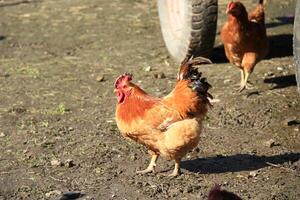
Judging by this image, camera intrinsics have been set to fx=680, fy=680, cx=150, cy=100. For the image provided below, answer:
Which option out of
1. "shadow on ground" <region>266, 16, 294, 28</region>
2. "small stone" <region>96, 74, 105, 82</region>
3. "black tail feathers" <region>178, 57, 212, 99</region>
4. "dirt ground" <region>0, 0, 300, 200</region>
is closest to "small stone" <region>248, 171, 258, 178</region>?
"dirt ground" <region>0, 0, 300, 200</region>

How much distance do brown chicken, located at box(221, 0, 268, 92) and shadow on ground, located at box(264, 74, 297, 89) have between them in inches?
11.6

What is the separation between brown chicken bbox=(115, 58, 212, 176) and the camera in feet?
15.6

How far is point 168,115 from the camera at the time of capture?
15.8ft

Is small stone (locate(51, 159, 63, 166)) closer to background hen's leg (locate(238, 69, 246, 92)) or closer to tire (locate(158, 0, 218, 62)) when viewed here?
background hen's leg (locate(238, 69, 246, 92))

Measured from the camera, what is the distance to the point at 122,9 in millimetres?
10281

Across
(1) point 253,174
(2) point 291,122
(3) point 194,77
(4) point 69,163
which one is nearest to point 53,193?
(4) point 69,163

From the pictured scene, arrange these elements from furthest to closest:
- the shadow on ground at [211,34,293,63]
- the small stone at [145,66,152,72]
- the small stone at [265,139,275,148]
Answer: the shadow on ground at [211,34,293,63] → the small stone at [145,66,152,72] → the small stone at [265,139,275,148]

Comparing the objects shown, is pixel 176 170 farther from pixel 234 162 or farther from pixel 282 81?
pixel 282 81

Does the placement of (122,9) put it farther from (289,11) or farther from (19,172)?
(19,172)

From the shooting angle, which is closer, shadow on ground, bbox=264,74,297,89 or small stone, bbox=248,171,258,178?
small stone, bbox=248,171,258,178

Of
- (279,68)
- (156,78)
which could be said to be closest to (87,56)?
(156,78)

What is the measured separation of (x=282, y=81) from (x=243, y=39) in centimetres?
63

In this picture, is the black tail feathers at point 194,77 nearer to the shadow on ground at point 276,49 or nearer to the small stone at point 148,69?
the small stone at point 148,69

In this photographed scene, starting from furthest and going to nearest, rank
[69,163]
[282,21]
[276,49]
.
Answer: [282,21] → [276,49] → [69,163]
